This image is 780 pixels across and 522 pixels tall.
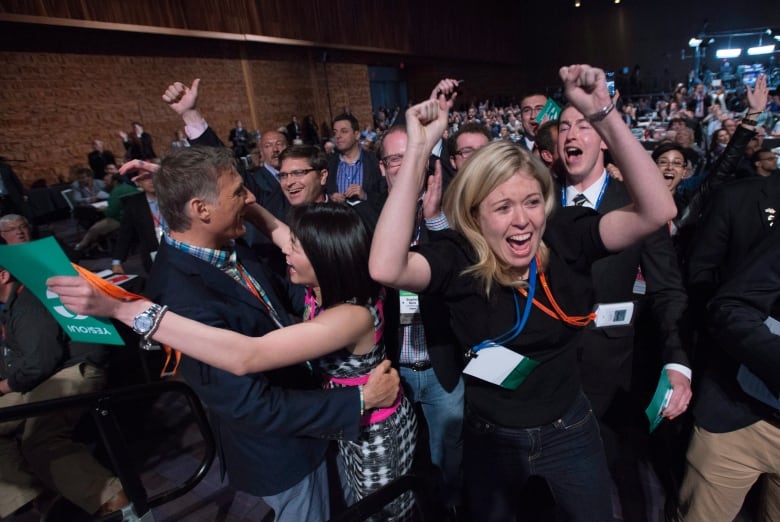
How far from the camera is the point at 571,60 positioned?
25062 mm

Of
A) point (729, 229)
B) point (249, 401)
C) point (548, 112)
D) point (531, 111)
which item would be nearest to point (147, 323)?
point (249, 401)

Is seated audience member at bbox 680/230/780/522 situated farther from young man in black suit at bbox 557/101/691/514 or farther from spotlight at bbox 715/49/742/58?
spotlight at bbox 715/49/742/58

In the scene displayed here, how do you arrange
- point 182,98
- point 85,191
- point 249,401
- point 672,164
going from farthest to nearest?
point 85,191 → point 672,164 → point 182,98 → point 249,401

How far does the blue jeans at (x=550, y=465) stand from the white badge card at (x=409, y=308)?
0.52 meters

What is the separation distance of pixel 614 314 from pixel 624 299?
79 millimetres

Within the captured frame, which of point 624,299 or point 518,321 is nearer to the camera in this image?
point 518,321

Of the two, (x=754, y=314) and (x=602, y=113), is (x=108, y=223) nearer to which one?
(x=602, y=113)

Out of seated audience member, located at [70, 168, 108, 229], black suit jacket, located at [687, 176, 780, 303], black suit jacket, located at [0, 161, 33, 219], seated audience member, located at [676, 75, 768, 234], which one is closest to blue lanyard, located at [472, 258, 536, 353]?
black suit jacket, located at [687, 176, 780, 303]

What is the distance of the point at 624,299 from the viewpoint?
1.78 meters

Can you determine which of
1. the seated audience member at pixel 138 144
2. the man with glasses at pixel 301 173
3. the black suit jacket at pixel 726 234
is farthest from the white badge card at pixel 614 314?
the seated audience member at pixel 138 144

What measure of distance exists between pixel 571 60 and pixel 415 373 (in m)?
28.1

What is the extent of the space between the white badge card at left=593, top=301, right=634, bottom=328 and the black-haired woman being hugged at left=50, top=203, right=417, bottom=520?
0.86m

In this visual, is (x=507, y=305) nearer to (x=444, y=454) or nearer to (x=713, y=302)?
(x=713, y=302)

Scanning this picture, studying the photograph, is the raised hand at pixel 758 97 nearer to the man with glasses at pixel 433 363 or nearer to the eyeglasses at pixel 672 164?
the eyeglasses at pixel 672 164
